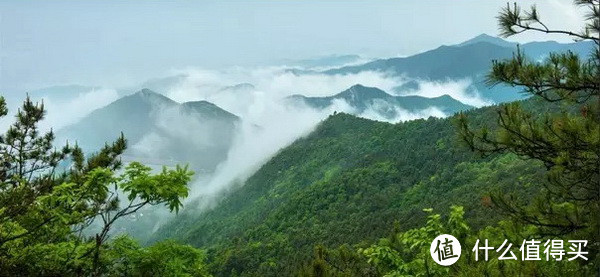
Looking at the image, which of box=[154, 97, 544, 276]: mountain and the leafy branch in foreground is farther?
box=[154, 97, 544, 276]: mountain

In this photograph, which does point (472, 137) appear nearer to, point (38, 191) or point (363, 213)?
point (38, 191)

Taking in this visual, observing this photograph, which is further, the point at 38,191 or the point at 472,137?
the point at 472,137

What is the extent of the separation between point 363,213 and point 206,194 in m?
112

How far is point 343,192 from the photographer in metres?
107

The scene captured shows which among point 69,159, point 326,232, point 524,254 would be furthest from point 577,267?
point 326,232

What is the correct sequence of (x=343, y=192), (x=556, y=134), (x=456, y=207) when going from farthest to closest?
(x=343, y=192), (x=456, y=207), (x=556, y=134)

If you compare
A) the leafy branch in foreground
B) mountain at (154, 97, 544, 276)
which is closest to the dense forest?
the leafy branch in foreground

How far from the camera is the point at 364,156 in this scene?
126688 mm

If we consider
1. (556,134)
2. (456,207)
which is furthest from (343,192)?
(556,134)

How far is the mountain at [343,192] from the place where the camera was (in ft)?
234

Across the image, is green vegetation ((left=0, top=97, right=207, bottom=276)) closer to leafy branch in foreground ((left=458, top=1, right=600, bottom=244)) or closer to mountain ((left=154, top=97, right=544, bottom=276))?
leafy branch in foreground ((left=458, top=1, right=600, bottom=244))

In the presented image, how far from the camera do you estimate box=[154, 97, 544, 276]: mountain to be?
71.3 metres

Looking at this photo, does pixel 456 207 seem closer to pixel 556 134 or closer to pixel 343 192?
pixel 556 134

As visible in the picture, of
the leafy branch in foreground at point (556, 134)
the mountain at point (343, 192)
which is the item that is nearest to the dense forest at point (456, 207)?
the leafy branch in foreground at point (556, 134)
